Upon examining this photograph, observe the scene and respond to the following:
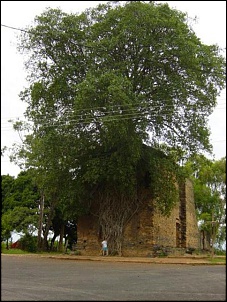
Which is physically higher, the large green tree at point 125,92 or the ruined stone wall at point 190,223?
the large green tree at point 125,92

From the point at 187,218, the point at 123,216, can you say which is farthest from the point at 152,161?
the point at 187,218

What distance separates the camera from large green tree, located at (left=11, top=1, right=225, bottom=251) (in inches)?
803

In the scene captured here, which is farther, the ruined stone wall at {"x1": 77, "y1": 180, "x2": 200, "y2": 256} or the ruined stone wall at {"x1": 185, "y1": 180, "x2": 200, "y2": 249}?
the ruined stone wall at {"x1": 185, "y1": 180, "x2": 200, "y2": 249}

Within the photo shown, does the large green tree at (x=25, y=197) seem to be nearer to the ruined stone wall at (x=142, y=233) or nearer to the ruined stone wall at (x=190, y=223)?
the ruined stone wall at (x=142, y=233)

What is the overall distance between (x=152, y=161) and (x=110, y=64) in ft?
15.7

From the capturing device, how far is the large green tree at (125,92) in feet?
66.9

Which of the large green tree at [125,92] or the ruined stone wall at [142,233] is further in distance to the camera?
the ruined stone wall at [142,233]

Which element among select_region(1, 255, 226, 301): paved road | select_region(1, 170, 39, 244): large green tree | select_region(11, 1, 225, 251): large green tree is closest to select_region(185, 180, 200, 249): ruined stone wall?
select_region(11, 1, 225, 251): large green tree

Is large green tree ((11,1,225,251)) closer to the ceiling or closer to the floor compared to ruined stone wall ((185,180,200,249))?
closer to the ceiling

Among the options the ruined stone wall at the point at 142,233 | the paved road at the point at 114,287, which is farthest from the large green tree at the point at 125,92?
the paved road at the point at 114,287

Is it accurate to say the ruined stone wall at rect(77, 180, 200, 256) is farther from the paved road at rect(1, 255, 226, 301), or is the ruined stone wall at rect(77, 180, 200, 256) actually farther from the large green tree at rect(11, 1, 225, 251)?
the paved road at rect(1, 255, 226, 301)

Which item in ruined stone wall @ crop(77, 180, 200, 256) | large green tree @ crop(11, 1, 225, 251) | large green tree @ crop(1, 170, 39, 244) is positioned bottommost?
ruined stone wall @ crop(77, 180, 200, 256)

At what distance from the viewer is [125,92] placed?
19.4m

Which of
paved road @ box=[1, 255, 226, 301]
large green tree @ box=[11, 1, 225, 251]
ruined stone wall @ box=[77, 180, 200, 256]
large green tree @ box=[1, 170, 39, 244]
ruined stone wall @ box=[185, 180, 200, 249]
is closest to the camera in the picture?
paved road @ box=[1, 255, 226, 301]
